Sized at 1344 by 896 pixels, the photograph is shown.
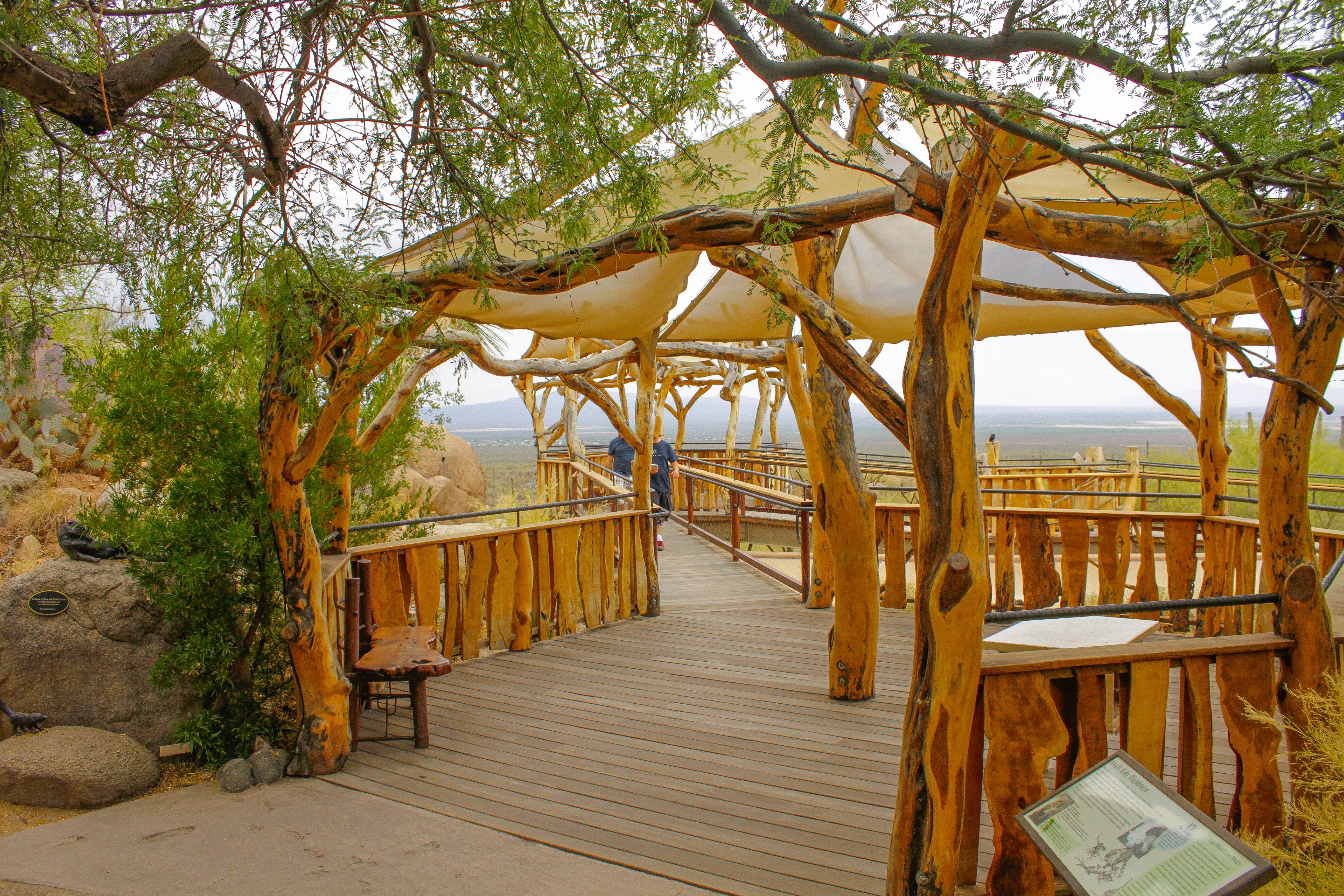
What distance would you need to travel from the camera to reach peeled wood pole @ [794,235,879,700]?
168 inches

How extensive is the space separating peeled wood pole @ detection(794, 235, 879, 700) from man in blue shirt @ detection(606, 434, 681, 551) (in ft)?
13.9

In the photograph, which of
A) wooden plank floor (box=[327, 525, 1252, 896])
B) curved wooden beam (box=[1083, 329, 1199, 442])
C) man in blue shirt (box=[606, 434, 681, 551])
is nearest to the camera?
wooden plank floor (box=[327, 525, 1252, 896])

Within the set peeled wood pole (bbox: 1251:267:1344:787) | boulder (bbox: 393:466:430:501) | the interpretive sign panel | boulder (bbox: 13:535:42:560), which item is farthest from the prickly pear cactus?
peeled wood pole (bbox: 1251:267:1344:787)

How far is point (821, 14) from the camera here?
5.72 ft

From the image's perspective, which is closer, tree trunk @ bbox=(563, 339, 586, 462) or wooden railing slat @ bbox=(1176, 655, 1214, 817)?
wooden railing slat @ bbox=(1176, 655, 1214, 817)

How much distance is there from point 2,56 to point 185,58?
0.32 metres

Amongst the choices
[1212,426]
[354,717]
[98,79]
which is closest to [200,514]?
[354,717]

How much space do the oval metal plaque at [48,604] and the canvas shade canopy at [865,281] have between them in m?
2.34

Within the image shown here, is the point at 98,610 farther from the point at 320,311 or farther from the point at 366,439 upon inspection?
the point at 320,311

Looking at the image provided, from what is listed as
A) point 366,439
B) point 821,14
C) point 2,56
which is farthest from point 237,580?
point 821,14

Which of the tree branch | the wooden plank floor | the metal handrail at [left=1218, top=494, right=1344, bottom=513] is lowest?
the wooden plank floor

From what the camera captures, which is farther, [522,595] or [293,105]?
[522,595]

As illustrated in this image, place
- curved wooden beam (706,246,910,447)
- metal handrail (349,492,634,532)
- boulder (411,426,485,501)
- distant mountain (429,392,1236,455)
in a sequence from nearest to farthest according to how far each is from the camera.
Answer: curved wooden beam (706,246,910,447), metal handrail (349,492,634,532), boulder (411,426,485,501), distant mountain (429,392,1236,455)

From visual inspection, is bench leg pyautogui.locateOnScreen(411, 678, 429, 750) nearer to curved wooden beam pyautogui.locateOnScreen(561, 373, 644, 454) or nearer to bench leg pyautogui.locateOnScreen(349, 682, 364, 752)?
bench leg pyautogui.locateOnScreen(349, 682, 364, 752)
